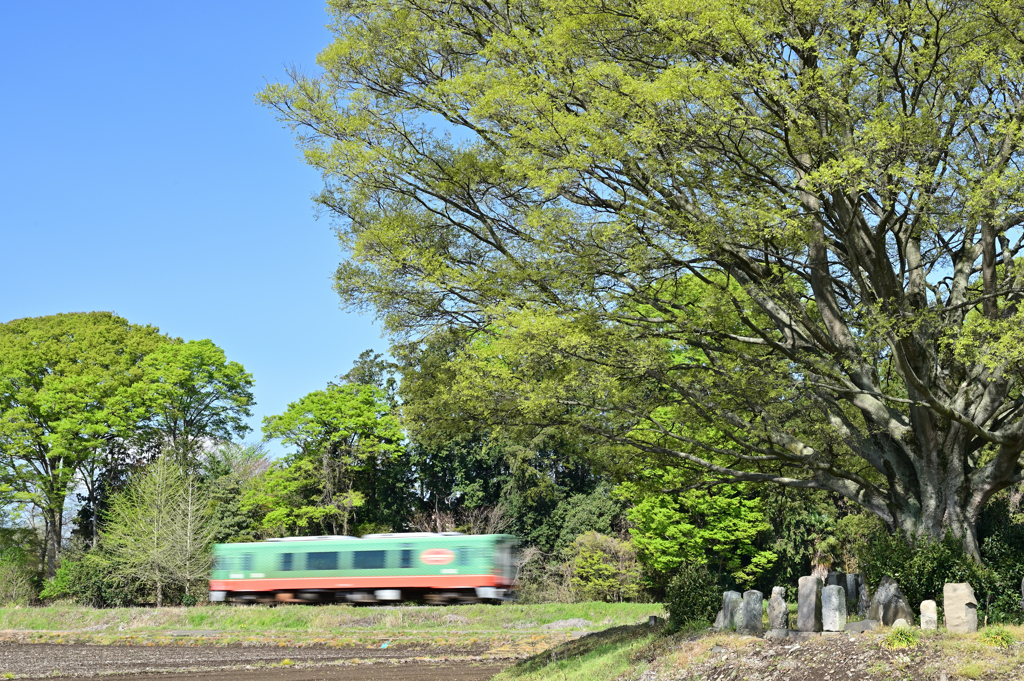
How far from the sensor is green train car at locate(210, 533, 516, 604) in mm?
23688

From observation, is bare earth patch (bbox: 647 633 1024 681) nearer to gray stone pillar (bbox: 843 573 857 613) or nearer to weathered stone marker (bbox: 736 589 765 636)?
weathered stone marker (bbox: 736 589 765 636)

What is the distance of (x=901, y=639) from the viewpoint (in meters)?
8.09

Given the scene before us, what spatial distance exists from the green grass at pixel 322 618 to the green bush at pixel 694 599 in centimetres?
1068

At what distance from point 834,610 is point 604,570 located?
78.1 feet

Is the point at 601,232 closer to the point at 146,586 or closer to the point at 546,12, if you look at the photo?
the point at 546,12

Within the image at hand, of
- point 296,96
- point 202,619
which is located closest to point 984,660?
point 296,96

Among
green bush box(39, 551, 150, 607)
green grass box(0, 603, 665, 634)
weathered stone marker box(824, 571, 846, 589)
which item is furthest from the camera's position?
green bush box(39, 551, 150, 607)

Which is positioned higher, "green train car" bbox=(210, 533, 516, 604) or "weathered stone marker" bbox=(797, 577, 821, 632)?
"weathered stone marker" bbox=(797, 577, 821, 632)

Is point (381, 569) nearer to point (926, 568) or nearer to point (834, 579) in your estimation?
point (834, 579)

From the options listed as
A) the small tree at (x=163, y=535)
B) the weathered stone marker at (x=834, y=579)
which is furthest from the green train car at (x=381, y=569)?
the weathered stone marker at (x=834, y=579)

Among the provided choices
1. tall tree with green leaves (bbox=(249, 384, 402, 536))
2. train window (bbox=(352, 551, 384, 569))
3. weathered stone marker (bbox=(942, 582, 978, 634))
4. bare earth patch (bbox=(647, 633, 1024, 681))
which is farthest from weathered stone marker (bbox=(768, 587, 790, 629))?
tall tree with green leaves (bbox=(249, 384, 402, 536))

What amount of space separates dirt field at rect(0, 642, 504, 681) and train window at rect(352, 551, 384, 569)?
6045 millimetres

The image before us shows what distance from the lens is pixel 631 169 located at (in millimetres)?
10664

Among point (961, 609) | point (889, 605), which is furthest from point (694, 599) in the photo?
point (961, 609)
